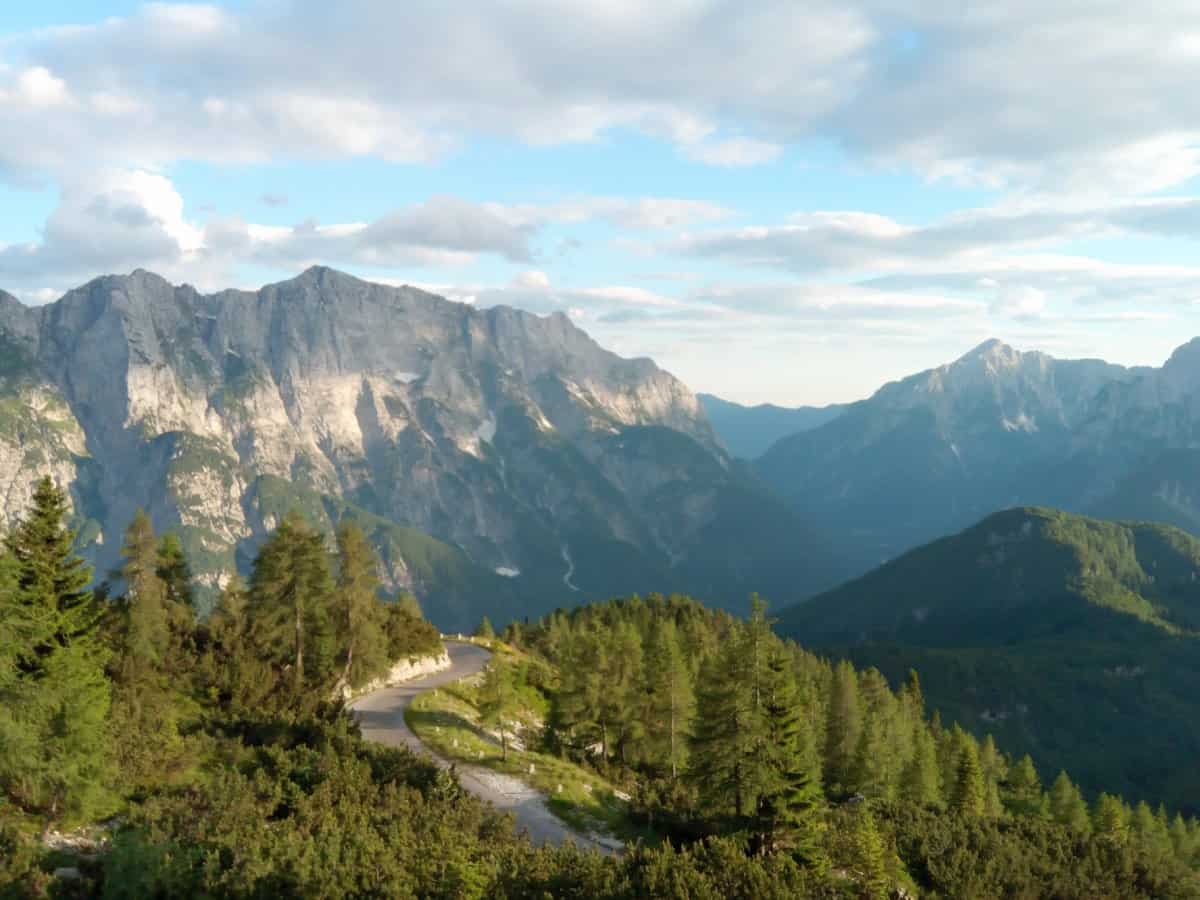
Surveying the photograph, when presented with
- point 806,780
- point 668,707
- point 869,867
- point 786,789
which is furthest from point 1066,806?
point 786,789

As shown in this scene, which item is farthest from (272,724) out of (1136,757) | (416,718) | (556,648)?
(1136,757)

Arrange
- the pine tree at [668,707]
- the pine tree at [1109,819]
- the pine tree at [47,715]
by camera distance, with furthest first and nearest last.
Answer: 1. the pine tree at [1109,819]
2. the pine tree at [668,707]
3. the pine tree at [47,715]

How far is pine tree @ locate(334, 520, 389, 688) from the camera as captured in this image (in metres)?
62.7

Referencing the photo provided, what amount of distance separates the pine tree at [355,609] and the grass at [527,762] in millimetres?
5701

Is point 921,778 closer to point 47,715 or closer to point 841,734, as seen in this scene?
point 841,734

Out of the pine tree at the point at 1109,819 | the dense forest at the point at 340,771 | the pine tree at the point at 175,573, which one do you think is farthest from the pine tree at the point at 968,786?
the pine tree at the point at 175,573

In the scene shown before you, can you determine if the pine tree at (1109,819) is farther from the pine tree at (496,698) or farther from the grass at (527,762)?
the pine tree at (496,698)

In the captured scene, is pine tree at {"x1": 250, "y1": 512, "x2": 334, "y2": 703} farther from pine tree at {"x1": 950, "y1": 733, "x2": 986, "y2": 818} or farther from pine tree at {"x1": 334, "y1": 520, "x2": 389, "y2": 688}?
pine tree at {"x1": 950, "y1": 733, "x2": 986, "y2": 818}

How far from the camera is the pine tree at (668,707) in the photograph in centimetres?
6091

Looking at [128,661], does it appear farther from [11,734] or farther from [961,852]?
[961,852]

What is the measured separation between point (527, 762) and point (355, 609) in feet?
63.6

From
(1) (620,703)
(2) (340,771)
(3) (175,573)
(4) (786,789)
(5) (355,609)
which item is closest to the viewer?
(4) (786,789)

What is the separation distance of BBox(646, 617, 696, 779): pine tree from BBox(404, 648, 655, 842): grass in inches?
324

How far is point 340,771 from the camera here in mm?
36469
